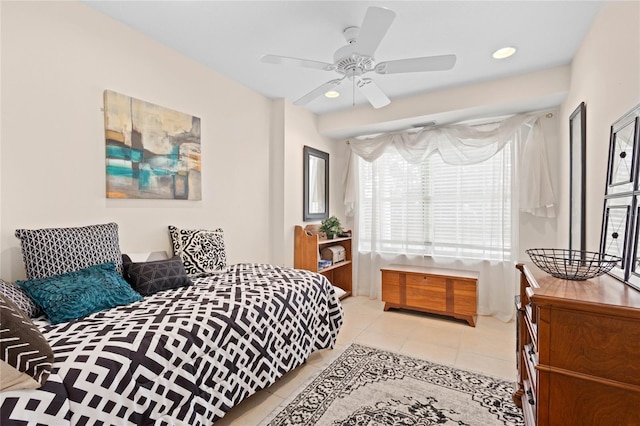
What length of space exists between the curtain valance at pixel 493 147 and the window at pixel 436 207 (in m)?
0.11

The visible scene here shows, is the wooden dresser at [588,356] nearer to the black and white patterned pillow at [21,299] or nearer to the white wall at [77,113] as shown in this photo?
the black and white patterned pillow at [21,299]

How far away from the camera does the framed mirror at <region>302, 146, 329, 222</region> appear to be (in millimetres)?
3865

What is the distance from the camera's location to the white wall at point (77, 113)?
1.71 meters

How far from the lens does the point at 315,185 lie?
407cm

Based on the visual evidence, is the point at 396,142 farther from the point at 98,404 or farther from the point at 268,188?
the point at 98,404

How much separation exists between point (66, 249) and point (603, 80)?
3.31 m

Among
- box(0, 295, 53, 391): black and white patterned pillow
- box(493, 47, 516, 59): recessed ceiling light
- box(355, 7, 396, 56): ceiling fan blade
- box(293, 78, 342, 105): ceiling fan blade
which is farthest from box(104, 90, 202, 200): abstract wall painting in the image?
box(493, 47, 516, 59): recessed ceiling light

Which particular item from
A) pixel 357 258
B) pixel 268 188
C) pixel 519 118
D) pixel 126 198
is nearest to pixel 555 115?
pixel 519 118

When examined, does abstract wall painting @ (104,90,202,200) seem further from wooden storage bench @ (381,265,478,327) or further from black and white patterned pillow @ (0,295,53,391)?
wooden storage bench @ (381,265,478,327)

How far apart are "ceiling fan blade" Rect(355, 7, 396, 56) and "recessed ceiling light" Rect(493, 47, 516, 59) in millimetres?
1271

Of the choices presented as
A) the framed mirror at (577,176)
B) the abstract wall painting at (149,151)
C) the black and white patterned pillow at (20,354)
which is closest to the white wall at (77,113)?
the abstract wall painting at (149,151)

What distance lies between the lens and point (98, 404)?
1139 millimetres

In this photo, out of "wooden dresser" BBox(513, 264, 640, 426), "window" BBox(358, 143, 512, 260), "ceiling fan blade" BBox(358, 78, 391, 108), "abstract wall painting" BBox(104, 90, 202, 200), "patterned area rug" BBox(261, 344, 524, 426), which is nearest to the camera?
"wooden dresser" BBox(513, 264, 640, 426)

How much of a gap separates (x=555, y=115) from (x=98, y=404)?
423cm
